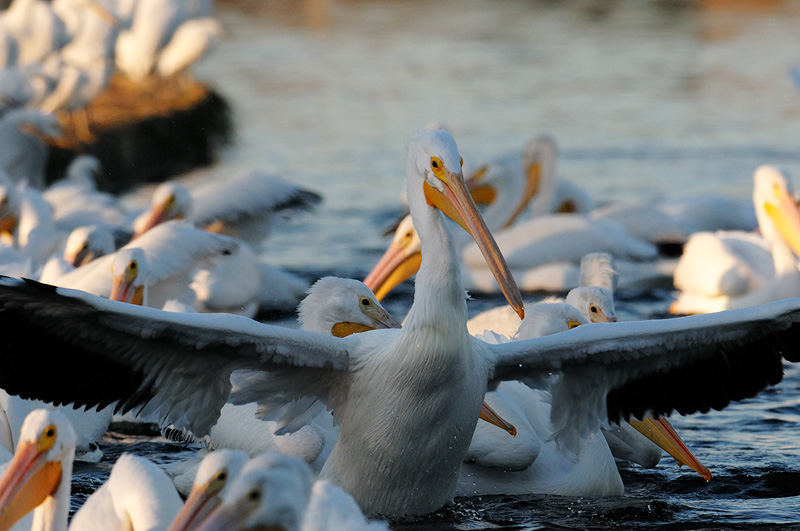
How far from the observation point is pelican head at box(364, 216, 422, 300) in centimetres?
632

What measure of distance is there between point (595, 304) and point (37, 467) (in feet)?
7.97

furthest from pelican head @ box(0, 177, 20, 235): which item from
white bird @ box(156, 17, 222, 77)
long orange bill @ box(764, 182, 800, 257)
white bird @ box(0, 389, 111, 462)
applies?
white bird @ box(156, 17, 222, 77)

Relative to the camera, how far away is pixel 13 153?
10719mm

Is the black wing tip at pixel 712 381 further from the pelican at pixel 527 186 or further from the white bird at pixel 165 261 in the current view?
the pelican at pixel 527 186

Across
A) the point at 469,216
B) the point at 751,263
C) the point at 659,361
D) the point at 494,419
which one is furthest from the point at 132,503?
the point at 751,263

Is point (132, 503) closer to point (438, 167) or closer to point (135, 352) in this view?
point (135, 352)

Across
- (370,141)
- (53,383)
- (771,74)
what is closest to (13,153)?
(370,141)

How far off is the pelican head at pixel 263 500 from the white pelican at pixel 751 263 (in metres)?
5.23

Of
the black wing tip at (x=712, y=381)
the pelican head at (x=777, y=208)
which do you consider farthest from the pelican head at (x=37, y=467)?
the pelican head at (x=777, y=208)

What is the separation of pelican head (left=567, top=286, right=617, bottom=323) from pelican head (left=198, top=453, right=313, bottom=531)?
8.81 ft

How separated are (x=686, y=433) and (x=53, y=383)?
2.94 metres

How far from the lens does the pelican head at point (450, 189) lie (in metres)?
3.93

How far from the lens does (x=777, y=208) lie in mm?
7785

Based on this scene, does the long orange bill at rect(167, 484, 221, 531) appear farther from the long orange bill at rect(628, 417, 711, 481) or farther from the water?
the long orange bill at rect(628, 417, 711, 481)
